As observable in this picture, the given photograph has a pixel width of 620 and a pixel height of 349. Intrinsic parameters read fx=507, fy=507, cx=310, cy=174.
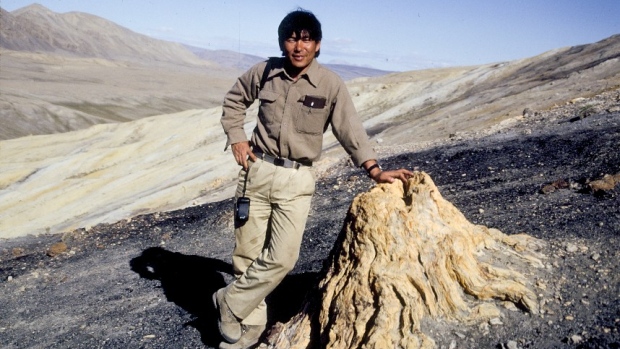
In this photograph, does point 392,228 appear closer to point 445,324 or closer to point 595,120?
point 445,324

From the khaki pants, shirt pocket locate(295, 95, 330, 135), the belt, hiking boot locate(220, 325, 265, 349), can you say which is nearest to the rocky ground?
hiking boot locate(220, 325, 265, 349)

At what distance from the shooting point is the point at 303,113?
12.4 ft

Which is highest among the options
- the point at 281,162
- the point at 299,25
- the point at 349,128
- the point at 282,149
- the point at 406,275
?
the point at 299,25

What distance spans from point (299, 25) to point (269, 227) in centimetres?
158

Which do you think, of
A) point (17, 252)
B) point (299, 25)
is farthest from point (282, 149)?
point (17, 252)

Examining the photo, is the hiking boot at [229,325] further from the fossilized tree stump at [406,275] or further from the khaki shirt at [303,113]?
the khaki shirt at [303,113]

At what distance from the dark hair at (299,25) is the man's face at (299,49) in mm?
26

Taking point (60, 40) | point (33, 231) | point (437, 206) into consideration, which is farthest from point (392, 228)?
point (60, 40)

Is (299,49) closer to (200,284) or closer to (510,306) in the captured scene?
(510,306)

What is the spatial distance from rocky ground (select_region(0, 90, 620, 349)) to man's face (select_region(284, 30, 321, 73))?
203 cm

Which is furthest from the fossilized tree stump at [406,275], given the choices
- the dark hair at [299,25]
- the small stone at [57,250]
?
the small stone at [57,250]

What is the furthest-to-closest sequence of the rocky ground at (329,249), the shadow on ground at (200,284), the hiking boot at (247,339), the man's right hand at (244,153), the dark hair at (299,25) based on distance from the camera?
the shadow on ground at (200,284)
the hiking boot at (247,339)
the man's right hand at (244,153)
the dark hair at (299,25)
the rocky ground at (329,249)

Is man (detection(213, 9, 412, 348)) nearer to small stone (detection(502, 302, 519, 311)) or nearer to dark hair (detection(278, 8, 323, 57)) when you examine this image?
dark hair (detection(278, 8, 323, 57))

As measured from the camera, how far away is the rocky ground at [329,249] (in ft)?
10.6
